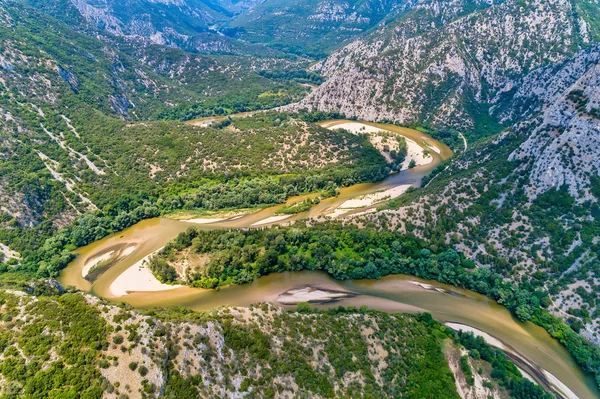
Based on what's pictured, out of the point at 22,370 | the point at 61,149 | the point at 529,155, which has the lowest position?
the point at 529,155

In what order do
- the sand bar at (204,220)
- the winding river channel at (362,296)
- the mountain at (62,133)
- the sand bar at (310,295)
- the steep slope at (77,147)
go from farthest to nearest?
the sand bar at (204,220), the steep slope at (77,147), the mountain at (62,133), the sand bar at (310,295), the winding river channel at (362,296)

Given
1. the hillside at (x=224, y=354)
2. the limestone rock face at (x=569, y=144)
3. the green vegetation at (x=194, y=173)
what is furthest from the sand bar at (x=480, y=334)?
the green vegetation at (x=194, y=173)

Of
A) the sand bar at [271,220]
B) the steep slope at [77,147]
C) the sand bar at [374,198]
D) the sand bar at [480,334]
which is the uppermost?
the steep slope at [77,147]

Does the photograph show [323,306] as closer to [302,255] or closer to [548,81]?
[302,255]

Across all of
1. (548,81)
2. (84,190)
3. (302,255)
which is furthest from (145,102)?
(548,81)

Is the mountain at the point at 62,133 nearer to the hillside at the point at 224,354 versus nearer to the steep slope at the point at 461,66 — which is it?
the steep slope at the point at 461,66

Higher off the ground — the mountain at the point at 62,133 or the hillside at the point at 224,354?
the mountain at the point at 62,133

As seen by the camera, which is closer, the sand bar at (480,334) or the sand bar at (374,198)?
the sand bar at (480,334)
